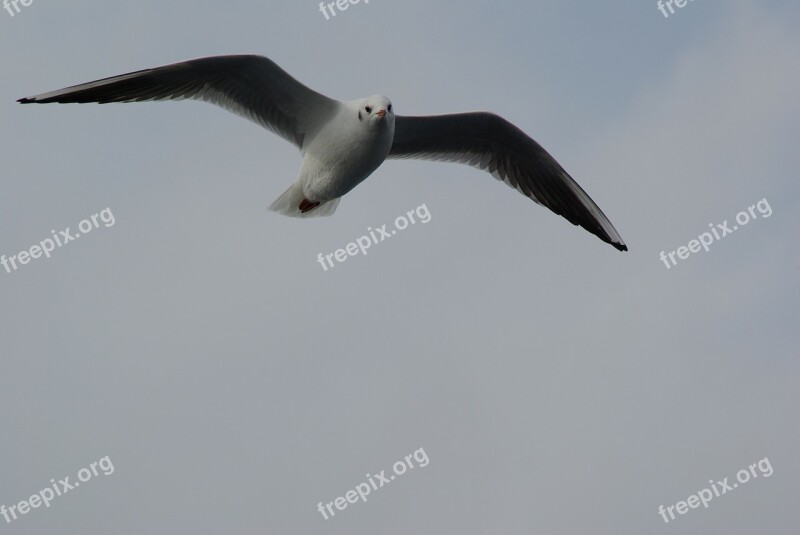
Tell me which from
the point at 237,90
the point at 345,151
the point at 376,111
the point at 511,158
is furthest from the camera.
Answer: the point at 511,158

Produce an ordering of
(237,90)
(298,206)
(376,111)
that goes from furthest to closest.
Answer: (298,206), (237,90), (376,111)

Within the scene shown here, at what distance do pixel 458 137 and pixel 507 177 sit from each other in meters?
0.67

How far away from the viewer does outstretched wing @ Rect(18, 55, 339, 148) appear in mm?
8891

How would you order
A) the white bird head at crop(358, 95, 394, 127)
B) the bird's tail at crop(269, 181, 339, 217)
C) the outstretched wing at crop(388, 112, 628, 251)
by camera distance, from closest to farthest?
the white bird head at crop(358, 95, 394, 127)
the bird's tail at crop(269, 181, 339, 217)
the outstretched wing at crop(388, 112, 628, 251)

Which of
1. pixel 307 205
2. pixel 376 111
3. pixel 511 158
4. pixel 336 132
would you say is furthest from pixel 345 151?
pixel 511 158

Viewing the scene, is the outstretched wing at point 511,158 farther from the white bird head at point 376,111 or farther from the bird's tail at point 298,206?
the white bird head at point 376,111

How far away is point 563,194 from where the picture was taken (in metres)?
10.5

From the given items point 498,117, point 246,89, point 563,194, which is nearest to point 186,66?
point 246,89

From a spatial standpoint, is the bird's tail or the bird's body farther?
the bird's tail

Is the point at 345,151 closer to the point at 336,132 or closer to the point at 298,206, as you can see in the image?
the point at 336,132

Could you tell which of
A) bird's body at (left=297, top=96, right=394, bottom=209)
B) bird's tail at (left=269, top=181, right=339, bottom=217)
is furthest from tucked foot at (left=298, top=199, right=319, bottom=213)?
bird's body at (left=297, top=96, right=394, bottom=209)

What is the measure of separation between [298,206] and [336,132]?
106cm

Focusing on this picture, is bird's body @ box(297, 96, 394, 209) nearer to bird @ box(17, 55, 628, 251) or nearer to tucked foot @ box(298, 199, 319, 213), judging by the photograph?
bird @ box(17, 55, 628, 251)

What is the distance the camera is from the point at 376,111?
8812 millimetres
